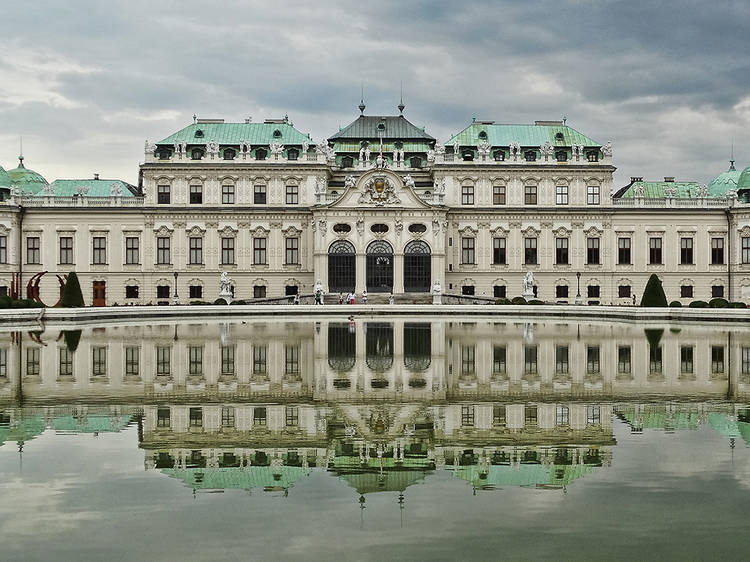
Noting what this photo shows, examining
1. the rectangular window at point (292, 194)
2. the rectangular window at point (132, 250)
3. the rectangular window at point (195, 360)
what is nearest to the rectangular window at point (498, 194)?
the rectangular window at point (292, 194)

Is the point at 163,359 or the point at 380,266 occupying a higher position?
the point at 380,266

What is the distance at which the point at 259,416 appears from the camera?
16219 mm

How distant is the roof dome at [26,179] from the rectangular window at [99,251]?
12594 mm

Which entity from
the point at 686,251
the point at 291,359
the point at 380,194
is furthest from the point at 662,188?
the point at 291,359

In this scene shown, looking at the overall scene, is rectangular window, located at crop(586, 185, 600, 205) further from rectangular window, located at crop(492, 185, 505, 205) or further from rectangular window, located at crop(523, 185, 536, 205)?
rectangular window, located at crop(492, 185, 505, 205)

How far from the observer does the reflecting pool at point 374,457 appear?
909cm

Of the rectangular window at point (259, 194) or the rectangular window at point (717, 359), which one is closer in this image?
the rectangular window at point (717, 359)

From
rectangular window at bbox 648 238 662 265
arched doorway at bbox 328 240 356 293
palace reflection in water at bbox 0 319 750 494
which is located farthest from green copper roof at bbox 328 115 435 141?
palace reflection in water at bbox 0 319 750 494

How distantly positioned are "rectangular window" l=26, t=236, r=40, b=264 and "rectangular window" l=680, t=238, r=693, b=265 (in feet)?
189

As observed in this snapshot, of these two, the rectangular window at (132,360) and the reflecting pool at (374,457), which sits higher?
the rectangular window at (132,360)

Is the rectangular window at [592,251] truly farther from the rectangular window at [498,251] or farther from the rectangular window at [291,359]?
the rectangular window at [291,359]

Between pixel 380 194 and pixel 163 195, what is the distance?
19.6m

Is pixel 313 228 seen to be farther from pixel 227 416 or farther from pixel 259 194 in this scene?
pixel 227 416

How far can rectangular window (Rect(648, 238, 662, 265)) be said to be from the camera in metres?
73.1
